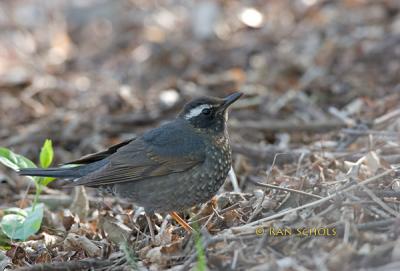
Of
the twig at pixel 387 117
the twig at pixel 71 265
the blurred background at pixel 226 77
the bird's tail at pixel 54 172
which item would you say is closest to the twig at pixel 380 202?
the blurred background at pixel 226 77

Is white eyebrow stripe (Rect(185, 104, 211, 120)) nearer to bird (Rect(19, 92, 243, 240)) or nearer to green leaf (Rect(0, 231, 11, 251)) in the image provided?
bird (Rect(19, 92, 243, 240))

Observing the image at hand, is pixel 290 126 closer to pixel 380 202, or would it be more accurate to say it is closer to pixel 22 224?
pixel 380 202

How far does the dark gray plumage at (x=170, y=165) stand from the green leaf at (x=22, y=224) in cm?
34

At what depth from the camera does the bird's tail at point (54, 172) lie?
566 centimetres

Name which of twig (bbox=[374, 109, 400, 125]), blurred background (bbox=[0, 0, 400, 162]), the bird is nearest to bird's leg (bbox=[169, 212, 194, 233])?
the bird

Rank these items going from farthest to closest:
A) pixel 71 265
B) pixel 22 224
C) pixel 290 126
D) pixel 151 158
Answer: pixel 290 126 < pixel 151 158 < pixel 22 224 < pixel 71 265

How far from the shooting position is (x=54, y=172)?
19.3 feet

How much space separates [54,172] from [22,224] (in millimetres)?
536

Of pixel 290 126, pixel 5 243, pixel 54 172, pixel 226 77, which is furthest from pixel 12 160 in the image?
pixel 226 77

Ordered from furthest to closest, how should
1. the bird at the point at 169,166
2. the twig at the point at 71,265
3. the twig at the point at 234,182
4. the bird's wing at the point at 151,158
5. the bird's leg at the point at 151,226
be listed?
the twig at the point at 234,182 < the bird's wing at the point at 151,158 < the bird at the point at 169,166 < the bird's leg at the point at 151,226 < the twig at the point at 71,265

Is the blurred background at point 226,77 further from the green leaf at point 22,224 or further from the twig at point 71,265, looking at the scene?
the green leaf at point 22,224

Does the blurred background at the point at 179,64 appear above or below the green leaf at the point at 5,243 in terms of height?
above

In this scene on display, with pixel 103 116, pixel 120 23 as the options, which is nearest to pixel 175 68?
pixel 103 116

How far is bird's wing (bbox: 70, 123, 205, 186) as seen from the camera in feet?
19.2
